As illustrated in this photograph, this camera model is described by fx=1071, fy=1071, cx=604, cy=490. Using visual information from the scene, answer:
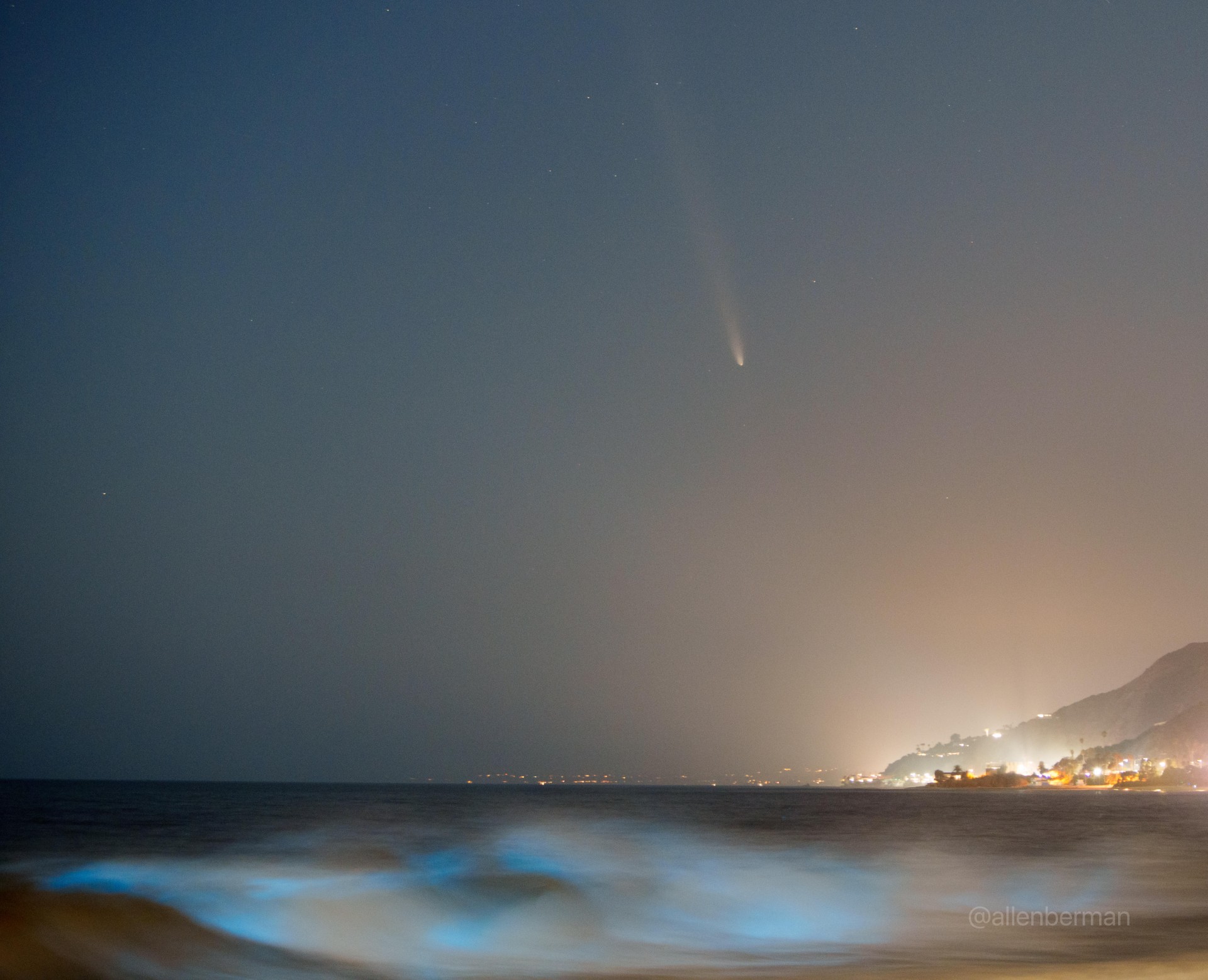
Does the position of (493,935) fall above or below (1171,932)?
above

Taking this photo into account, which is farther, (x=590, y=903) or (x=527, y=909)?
(x=590, y=903)

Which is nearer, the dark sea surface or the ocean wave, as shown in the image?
the dark sea surface

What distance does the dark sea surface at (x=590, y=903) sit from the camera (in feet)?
53.8

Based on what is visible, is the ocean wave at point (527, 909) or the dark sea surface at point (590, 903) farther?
the ocean wave at point (527, 909)

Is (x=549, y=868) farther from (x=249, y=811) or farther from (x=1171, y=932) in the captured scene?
(x=249, y=811)

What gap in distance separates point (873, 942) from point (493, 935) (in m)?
6.90

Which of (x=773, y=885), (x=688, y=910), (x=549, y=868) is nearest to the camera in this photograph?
(x=688, y=910)

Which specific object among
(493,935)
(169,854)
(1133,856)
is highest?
(169,854)

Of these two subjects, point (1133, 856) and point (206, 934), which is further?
point (1133, 856)

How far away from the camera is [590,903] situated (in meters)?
25.5

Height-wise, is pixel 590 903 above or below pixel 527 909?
below

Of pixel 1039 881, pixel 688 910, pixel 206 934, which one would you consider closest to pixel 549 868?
pixel 688 910

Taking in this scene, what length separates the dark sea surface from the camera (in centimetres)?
1639

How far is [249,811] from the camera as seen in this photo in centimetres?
8431
